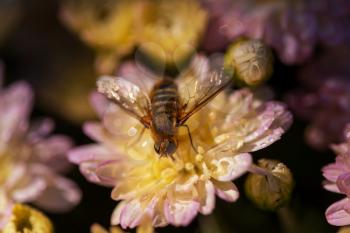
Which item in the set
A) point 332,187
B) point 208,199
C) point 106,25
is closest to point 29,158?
point 106,25

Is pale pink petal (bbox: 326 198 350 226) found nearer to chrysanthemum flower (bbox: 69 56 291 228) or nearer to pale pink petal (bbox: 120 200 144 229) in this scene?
chrysanthemum flower (bbox: 69 56 291 228)

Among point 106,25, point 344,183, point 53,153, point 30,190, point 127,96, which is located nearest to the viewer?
point 344,183

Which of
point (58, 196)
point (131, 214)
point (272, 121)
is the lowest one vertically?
point (58, 196)

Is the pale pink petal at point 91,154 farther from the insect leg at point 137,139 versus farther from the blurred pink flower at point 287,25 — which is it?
the blurred pink flower at point 287,25

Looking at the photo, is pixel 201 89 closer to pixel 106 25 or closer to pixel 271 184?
pixel 271 184

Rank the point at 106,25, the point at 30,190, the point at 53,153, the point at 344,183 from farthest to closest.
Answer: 1. the point at 106,25
2. the point at 53,153
3. the point at 30,190
4. the point at 344,183

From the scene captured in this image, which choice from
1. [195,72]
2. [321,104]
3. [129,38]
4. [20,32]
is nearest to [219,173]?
[195,72]
